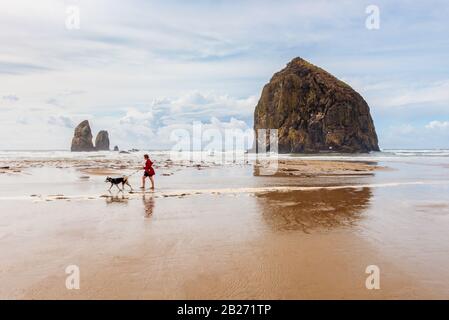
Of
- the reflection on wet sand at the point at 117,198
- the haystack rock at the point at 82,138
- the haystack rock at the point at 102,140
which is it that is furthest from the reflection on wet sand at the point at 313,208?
the haystack rock at the point at 102,140

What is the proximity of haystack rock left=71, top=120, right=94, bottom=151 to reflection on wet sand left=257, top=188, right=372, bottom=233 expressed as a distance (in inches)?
4664

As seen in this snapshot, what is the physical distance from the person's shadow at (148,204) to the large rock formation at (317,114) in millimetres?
80644

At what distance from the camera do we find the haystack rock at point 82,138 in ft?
401

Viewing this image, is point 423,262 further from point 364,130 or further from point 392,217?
point 364,130

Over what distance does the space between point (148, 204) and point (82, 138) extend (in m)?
119

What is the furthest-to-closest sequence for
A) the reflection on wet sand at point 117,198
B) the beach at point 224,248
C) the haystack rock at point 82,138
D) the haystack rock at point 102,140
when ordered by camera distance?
Result: the haystack rock at point 102,140 < the haystack rock at point 82,138 < the reflection on wet sand at point 117,198 < the beach at point 224,248

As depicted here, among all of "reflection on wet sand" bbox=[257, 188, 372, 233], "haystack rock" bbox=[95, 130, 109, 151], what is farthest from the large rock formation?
"reflection on wet sand" bbox=[257, 188, 372, 233]

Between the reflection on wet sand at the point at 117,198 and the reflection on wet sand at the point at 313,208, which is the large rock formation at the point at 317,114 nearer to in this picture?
the reflection on wet sand at the point at 313,208

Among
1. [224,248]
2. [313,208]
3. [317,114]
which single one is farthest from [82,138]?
[224,248]

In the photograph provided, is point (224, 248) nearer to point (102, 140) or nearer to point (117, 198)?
point (117, 198)

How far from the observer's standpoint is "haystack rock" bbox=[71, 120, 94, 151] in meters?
122

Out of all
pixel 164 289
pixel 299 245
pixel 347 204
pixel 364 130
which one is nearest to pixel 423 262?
pixel 299 245

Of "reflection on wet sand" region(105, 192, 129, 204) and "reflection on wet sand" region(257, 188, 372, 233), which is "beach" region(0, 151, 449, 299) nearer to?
"reflection on wet sand" region(257, 188, 372, 233)
